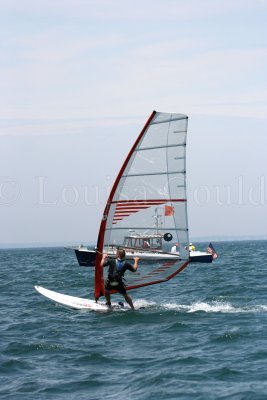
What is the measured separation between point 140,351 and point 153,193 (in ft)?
15.5

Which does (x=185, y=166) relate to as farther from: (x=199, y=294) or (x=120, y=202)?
(x=199, y=294)

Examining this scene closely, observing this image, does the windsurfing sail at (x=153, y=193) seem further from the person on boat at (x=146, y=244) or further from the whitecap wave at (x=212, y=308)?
the whitecap wave at (x=212, y=308)

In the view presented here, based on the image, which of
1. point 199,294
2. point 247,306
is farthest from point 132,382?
point 199,294

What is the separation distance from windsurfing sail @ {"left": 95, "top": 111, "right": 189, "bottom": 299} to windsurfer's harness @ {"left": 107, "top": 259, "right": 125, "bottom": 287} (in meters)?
0.53

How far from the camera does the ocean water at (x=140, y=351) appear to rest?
9.29 m

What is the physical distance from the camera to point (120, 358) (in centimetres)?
1111

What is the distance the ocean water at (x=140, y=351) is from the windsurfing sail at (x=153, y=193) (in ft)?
5.35

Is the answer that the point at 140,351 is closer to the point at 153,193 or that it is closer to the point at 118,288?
the point at 118,288

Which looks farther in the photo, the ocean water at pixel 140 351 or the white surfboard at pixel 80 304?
the white surfboard at pixel 80 304

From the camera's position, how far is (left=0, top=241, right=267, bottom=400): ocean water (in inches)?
366

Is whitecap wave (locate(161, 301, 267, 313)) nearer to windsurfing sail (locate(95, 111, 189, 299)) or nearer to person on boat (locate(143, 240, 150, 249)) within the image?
windsurfing sail (locate(95, 111, 189, 299))

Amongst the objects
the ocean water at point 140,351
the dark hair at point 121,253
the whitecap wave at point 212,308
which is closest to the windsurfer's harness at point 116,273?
the dark hair at point 121,253

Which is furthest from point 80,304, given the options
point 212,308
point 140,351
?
point 140,351

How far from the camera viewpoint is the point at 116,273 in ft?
51.0
